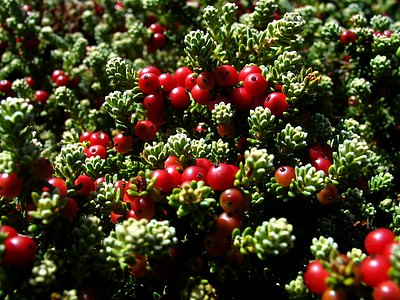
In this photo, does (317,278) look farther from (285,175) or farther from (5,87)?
(5,87)

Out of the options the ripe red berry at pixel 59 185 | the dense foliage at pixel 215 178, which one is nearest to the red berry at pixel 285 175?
the dense foliage at pixel 215 178

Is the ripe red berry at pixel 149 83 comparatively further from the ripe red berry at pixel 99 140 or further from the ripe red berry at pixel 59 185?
the ripe red berry at pixel 59 185

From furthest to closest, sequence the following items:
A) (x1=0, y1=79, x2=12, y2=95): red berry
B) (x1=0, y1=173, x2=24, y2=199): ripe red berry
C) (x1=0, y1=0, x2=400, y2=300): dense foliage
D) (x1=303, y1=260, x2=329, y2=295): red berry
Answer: (x1=0, y1=79, x2=12, y2=95): red berry
(x1=0, y1=173, x2=24, y2=199): ripe red berry
(x1=0, y1=0, x2=400, y2=300): dense foliage
(x1=303, y1=260, x2=329, y2=295): red berry

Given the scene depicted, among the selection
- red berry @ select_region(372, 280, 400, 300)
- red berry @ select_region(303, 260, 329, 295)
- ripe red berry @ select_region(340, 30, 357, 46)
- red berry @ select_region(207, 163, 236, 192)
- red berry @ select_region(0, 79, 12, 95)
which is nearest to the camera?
red berry @ select_region(372, 280, 400, 300)

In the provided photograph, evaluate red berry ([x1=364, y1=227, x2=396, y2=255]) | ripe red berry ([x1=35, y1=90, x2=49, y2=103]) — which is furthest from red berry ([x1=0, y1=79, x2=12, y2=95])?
red berry ([x1=364, y1=227, x2=396, y2=255])

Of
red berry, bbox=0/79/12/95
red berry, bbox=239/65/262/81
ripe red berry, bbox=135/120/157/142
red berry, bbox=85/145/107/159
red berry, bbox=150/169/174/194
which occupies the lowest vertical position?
red berry, bbox=150/169/174/194

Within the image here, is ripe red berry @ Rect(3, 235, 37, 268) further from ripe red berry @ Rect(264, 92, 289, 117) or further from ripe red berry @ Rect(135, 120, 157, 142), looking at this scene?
ripe red berry @ Rect(264, 92, 289, 117)

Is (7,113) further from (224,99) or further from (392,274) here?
(392,274)
